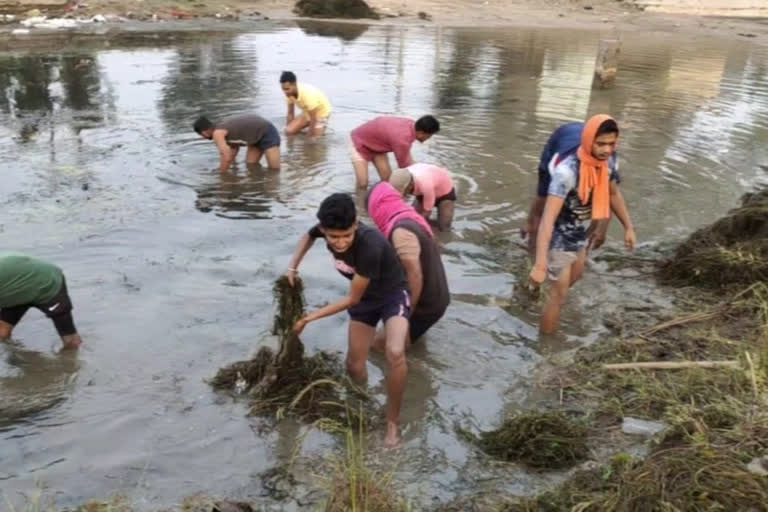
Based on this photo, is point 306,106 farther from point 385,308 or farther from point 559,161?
point 385,308

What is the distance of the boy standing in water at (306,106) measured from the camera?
10898mm

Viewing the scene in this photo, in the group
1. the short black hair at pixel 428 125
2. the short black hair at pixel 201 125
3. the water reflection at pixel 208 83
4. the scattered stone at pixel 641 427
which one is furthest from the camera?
the water reflection at pixel 208 83

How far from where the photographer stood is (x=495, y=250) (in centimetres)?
788

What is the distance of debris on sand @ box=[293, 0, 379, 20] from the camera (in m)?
27.5

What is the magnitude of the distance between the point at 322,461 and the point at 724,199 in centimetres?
713

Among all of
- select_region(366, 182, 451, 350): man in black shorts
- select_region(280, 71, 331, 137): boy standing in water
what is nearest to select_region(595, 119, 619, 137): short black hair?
select_region(366, 182, 451, 350): man in black shorts

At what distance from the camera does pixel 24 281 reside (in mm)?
5320

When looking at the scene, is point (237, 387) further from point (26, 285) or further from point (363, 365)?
point (26, 285)

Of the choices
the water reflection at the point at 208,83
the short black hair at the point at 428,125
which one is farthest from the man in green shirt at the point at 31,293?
the water reflection at the point at 208,83

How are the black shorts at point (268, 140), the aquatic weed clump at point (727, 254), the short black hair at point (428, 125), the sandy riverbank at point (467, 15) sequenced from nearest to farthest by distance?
the aquatic weed clump at point (727, 254), the short black hair at point (428, 125), the black shorts at point (268, 140), the sandy riverbank at point (467, 15)

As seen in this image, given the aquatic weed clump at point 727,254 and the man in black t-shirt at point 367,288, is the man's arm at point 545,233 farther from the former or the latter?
the aquatic weed clump at point 727,254

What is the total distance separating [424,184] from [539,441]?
3.22 m

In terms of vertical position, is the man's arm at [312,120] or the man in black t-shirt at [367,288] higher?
the man in black t-shirt at [367,288]

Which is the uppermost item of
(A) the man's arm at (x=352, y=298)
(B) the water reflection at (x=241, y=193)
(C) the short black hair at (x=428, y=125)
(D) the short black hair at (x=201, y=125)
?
(C) the short black hair at (x=428, y=125)
